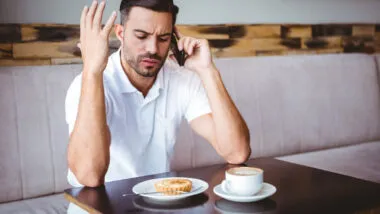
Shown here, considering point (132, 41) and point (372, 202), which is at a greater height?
point (132, 41)

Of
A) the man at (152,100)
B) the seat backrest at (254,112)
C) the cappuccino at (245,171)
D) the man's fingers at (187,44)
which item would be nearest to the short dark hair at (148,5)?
the man at (152,100)

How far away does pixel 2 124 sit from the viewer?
2.09m

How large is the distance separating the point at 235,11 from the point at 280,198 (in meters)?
1.95

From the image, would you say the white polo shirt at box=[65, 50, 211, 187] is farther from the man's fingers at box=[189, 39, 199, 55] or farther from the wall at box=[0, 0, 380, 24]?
the wall at box=[0, 0, 380, 24]

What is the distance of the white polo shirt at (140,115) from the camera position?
174 centimetres

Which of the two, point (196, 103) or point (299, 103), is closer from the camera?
point (196, 103)

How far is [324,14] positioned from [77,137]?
242 cm

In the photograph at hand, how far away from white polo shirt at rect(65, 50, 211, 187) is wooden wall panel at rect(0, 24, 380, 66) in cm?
68

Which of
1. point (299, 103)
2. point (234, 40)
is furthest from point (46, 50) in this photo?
point (299, 103)

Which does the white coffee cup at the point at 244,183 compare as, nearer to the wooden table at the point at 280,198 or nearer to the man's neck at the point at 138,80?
the wooden table at the point at 280,198

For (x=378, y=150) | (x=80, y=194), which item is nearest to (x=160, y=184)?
(x=80, y=194)

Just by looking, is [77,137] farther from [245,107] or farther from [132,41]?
[245,107]

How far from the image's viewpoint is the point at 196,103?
1.93 metres

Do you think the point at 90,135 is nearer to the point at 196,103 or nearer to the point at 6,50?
the point at 196,103
